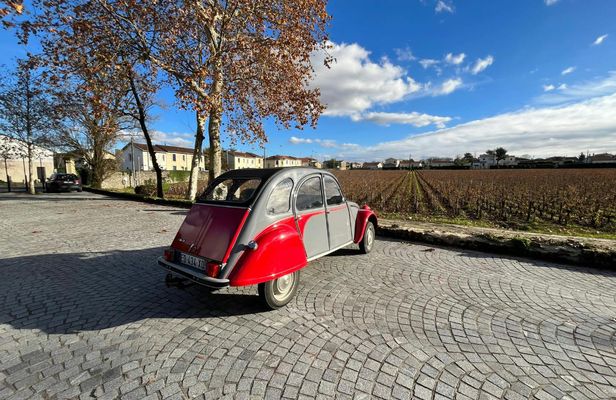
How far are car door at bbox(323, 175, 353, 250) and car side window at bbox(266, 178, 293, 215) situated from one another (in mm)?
865

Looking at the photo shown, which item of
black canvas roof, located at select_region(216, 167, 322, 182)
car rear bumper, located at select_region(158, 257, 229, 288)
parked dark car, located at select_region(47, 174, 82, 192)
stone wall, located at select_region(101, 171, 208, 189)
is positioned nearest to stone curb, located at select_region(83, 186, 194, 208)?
parked dark car, located at select_region(47, 174, 82, 192)

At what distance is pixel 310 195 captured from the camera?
4125 mm

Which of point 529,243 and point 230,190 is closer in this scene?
point 230,190

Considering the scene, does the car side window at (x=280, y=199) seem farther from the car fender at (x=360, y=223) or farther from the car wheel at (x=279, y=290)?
the car fender at (x=360, y=223)

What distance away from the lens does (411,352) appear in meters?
2.58

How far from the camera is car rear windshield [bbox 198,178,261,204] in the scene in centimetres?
370

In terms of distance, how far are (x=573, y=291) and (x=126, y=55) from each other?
578 inches

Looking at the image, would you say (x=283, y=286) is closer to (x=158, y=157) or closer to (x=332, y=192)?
(x=332, y=192)

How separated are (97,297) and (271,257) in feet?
8.31

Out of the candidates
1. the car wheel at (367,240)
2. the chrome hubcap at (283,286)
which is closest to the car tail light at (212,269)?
the chrome hubcap at (283,286)

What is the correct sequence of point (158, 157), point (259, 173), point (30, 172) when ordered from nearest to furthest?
point (259, 173) < point (30, 172) < point (158, 157)

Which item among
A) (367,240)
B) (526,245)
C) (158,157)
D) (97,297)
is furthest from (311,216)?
(158,157)

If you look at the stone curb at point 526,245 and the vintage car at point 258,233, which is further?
the stone curb at point 526,245

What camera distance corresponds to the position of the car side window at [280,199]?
3.48 m
